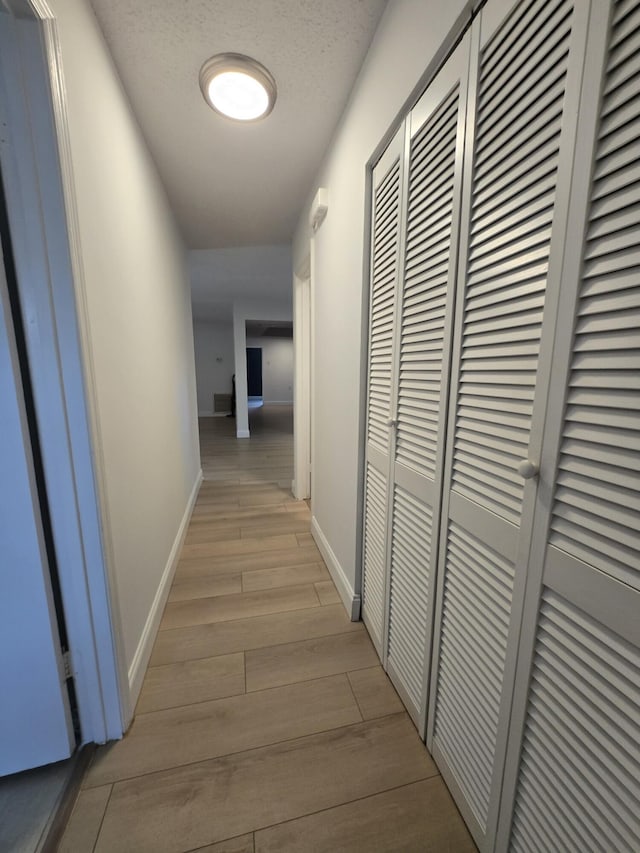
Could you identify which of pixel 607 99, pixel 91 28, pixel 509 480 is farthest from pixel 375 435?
pixel 91 28

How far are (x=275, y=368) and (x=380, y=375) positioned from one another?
1105 cm

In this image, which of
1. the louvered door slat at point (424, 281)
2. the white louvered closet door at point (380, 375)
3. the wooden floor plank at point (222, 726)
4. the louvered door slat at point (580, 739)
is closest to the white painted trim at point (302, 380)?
the white louvered closet door at point (380, 375)

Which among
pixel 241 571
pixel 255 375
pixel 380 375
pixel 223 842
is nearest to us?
A: pixel 223 842

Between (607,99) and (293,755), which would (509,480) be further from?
(293,755)

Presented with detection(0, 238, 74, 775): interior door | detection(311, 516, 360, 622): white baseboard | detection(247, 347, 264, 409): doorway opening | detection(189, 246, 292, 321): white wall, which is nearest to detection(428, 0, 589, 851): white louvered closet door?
detection(311, 516, 360, 622): white baseboard

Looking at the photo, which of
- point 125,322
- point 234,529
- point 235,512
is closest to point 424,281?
point 125,322

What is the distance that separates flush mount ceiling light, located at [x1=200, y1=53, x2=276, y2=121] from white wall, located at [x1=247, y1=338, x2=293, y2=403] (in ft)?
33.7

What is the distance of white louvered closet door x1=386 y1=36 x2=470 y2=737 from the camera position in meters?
0.89

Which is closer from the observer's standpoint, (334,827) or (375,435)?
(334,827)

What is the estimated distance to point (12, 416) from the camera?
0.87 metres

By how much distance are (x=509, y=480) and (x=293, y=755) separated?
114cm

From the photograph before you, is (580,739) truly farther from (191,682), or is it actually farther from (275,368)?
(275,368)

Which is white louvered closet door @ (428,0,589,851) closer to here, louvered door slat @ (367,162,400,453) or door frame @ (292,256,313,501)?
louvered door slat @ (367,162,400,453)

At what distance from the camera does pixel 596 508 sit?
55 centimetres
